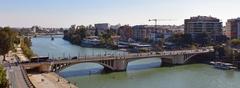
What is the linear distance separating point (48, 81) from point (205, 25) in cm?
4970

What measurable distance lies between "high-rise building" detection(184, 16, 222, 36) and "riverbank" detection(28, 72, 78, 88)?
46.2 meters

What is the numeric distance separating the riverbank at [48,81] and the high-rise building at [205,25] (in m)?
46.2

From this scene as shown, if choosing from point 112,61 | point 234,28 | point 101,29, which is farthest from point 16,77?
point 101,29

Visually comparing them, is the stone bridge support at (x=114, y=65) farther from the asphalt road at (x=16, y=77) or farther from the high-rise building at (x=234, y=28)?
the high-rise building at (x=234, y=28)

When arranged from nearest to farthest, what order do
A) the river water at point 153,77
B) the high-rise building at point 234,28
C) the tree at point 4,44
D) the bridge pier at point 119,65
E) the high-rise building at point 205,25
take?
1. the river water at point 153,77
2. the bridge pier at point 119,65
3. the tree at point 4,44
4. the high-rise building at point 234,28
5. the high-rise building at point 205,25

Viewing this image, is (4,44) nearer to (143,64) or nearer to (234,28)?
(143,64)

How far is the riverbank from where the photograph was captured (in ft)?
85.1

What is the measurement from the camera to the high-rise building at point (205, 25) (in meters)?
72.4

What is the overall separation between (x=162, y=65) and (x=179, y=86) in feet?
41.7

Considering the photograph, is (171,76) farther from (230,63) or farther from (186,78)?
(230,63)

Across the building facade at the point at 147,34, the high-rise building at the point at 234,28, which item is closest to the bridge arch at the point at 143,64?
the high-rise building at the point at 234,28

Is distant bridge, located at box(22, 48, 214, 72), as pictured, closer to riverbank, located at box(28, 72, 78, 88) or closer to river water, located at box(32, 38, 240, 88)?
river water, located at box(32, 38, 240, 88)

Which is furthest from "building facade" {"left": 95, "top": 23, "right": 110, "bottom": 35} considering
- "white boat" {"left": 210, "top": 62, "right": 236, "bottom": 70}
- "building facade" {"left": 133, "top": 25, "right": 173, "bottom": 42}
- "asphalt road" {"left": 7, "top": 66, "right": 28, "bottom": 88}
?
"asphalt road" {"left": 7, "top": 66, "right": 28, "bottom": 88}

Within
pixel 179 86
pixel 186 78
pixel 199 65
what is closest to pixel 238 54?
pixel 199 65
